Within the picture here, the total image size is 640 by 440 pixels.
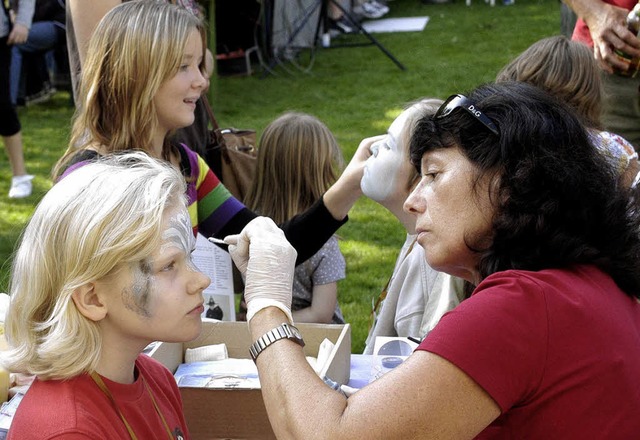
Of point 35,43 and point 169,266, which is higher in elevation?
point 169,266

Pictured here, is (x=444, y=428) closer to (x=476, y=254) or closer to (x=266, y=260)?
(x=476, y=254)

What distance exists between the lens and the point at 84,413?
1.65 m

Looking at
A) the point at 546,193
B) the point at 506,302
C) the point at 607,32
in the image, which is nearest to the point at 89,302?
the point at 506,302

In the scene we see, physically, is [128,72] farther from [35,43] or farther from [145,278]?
[35,43]

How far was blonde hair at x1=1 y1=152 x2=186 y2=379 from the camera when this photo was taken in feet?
5.60

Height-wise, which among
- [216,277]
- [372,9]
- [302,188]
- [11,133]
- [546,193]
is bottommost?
[372,9]

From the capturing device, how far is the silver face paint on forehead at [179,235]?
1804 mm

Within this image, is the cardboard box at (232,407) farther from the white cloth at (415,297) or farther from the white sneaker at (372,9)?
the white sneaker at (372,9)

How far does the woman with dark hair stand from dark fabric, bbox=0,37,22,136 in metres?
4.48

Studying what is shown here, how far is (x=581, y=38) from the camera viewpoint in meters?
4.11

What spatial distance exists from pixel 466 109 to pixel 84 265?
807 millimetres

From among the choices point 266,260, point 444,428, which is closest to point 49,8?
point 266,260

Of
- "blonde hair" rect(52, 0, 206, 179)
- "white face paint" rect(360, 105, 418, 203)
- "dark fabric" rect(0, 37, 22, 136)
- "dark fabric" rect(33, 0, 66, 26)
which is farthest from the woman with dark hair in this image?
"dark fabric" rect(33, 0, 66, 26)

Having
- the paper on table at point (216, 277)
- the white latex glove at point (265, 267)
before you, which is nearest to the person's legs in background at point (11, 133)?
the paper on table at point (216, 277)
